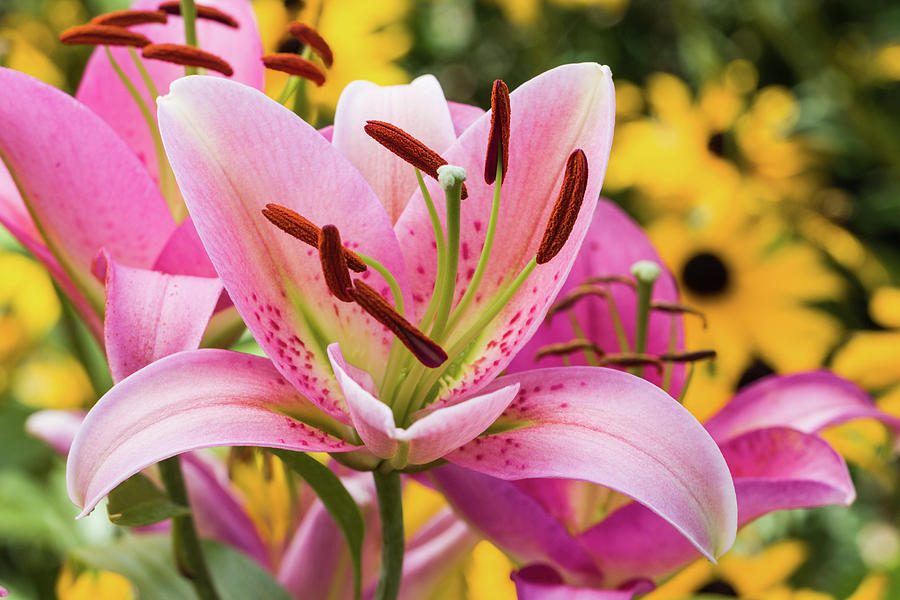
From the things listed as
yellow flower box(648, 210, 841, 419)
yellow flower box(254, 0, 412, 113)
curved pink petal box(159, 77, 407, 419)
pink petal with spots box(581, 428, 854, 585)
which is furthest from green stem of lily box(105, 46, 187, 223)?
yellow flower box(648, 210, 841, 419)

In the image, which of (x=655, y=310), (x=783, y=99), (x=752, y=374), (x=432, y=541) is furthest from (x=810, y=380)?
(x=783, y=99)

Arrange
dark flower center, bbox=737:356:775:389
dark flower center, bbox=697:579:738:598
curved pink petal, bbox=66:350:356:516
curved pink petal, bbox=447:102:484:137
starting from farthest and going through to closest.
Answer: dark flower center, bbox=737:356:775:389, dark flower center, bbox=697:579:738:598, curved pink petal, bbox=447:102:484:137, curved pink petal, bbox=66:350:356:516

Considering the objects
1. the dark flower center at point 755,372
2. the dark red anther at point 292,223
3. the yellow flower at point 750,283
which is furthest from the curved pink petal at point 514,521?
the yellow flower at point 750,283

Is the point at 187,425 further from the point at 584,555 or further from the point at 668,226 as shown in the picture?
the point at 668,226

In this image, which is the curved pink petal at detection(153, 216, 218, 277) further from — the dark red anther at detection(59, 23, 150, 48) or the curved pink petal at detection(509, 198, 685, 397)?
the curved pink petal at detection(509, 198, 685, 397)

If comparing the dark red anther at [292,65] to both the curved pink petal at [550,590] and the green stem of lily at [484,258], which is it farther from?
the curved pink petal at [550,590]

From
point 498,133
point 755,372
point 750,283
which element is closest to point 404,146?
point 498,133

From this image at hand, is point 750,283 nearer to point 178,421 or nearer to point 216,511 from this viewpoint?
point 216,511
